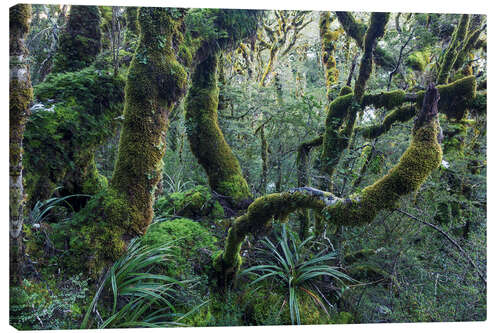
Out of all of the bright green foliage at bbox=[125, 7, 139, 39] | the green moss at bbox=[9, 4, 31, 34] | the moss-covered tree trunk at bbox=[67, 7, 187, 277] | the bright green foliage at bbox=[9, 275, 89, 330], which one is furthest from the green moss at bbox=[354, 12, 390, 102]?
the bright green foliage at bbox=[9, 275, 89, 330]

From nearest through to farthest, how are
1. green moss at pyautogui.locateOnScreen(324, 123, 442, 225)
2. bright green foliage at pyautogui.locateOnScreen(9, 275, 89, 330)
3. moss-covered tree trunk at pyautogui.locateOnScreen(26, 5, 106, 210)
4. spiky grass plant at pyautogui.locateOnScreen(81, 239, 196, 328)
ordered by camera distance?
green moss at pyautogui.locateOnScreen(324, 123, 442, 225)
bright green foliage at pyautogui.locateOnScreen(9, 275, 89, 330)
spiky grass plant at pyautogui.locateOnScreen(81, 239, 196, 328)
moss-covered tree trunk at pyautogui.locateOnScreen(26, 5, 106, 210)

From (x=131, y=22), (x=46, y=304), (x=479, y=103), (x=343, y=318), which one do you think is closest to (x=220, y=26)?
(x=131, y=22)

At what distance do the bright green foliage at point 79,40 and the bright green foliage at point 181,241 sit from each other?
1.57 metres

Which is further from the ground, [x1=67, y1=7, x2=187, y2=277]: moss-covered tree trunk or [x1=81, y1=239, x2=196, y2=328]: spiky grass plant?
[x1=67, y1=7, x2=187, y2=277]: moss-covered tree trunk

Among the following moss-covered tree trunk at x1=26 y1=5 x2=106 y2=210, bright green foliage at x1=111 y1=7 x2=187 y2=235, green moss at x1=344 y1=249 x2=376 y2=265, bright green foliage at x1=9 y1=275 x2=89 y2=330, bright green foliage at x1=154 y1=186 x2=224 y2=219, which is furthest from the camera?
bright green foliage at x1=154 y1=186 x2=224 y2=219

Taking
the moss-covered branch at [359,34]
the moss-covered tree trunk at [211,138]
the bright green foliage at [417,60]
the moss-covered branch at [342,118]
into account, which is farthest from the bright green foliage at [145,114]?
the bright green foliage at [417,60]

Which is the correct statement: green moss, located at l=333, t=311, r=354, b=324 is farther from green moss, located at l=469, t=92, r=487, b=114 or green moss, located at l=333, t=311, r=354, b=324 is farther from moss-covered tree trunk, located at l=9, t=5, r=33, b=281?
Answer: moss-covered tree trunk, located at l=9, t=5, r=33, b=281

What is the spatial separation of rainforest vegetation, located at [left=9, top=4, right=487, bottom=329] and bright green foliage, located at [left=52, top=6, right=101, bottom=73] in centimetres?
1

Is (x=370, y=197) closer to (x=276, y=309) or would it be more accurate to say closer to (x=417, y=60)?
(x=276, y=309)

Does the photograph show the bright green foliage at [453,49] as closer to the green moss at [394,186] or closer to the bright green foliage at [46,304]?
the green moss at [394,186]

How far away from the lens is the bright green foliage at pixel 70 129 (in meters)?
2.24

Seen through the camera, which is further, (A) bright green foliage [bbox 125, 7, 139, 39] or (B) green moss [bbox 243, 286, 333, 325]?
(A) bright green foliage [bbox 125, 7, 139, 39]

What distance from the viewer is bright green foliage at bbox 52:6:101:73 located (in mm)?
2689
